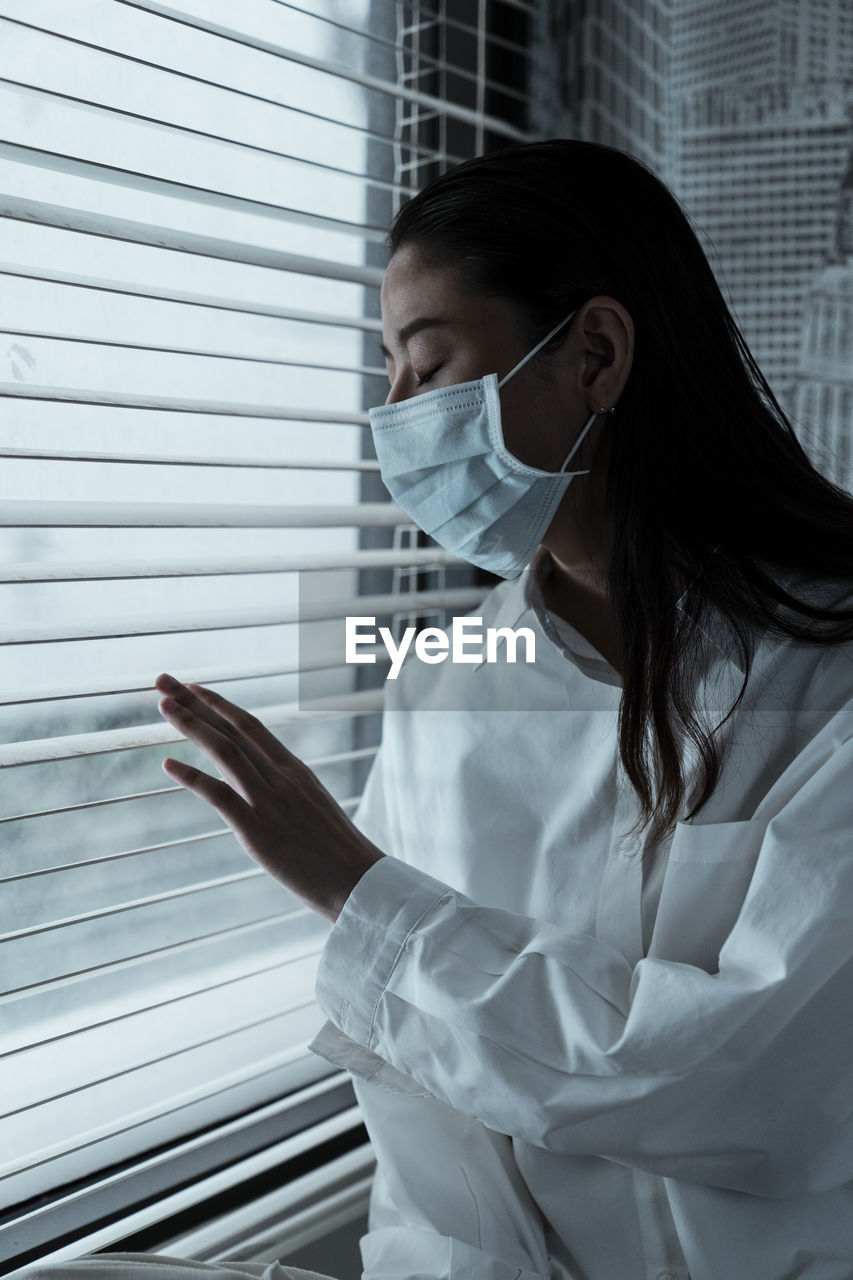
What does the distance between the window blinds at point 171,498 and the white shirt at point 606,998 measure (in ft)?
0.83

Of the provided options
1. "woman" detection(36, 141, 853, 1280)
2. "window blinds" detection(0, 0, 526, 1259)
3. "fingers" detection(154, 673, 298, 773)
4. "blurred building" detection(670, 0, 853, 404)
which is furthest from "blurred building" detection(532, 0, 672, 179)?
"fingers" detection(154, 673, 298, 773)

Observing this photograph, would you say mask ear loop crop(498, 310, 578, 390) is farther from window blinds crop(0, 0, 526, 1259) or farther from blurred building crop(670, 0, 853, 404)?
blurred building crop(670, 0, 853, 404)

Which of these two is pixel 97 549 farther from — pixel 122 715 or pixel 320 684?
pixel 320 684

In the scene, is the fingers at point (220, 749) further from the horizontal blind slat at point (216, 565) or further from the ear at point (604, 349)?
the ear at point (604, 349)

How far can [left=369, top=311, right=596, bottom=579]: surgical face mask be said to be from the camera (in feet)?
3.15

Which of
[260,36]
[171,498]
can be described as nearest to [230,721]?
[171,498]

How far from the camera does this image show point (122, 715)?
1.07m

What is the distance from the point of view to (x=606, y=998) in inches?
32.0

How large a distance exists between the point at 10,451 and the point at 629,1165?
0.78 metres

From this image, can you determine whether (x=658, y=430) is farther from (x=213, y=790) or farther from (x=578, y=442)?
(x=213, y=790)

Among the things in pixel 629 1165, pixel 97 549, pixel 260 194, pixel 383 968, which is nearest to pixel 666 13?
pixel 260 194

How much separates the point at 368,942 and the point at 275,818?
0.13 m

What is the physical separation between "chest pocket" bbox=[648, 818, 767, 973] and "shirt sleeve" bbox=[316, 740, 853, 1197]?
6cm

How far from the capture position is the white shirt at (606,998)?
77 centimetres
